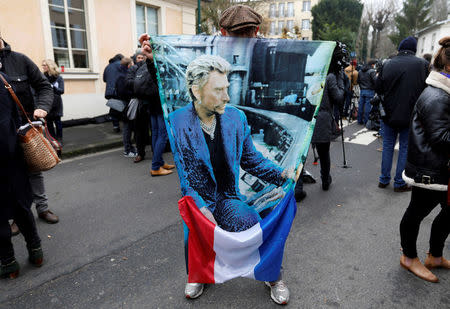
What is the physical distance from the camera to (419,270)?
2.66 m

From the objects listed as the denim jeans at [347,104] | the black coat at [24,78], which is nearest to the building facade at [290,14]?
the denim jeans at [347,104]

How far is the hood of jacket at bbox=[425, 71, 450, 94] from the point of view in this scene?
2.30m

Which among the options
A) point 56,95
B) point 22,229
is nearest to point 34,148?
point 22,229

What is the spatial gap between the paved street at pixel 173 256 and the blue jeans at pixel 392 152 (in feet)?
0.60

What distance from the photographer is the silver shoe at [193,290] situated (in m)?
2.35

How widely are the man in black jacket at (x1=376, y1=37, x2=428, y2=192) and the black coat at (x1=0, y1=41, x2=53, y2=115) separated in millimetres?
4264

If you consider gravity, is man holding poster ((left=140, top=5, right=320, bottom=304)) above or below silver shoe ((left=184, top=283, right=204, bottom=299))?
above

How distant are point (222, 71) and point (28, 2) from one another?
321 inches

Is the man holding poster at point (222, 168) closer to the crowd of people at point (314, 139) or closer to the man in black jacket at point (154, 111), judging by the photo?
the crowd of people at point (314, 139)

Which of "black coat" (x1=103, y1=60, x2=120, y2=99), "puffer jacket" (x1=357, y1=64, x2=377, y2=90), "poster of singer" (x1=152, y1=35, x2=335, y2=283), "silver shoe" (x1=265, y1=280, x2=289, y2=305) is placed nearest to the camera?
"poster of singer" (x1=152, y1=35, x2=335, y2=283)

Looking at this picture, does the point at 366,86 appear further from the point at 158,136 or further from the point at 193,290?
the point at 193,290

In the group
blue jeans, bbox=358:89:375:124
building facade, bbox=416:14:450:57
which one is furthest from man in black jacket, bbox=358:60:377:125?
building facade, bbox=416:14:450:57

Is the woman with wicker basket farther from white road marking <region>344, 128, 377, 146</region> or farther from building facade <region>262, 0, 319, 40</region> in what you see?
building facade <region>262, 0, 319, 40</region>

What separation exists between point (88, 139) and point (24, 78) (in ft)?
15.4
